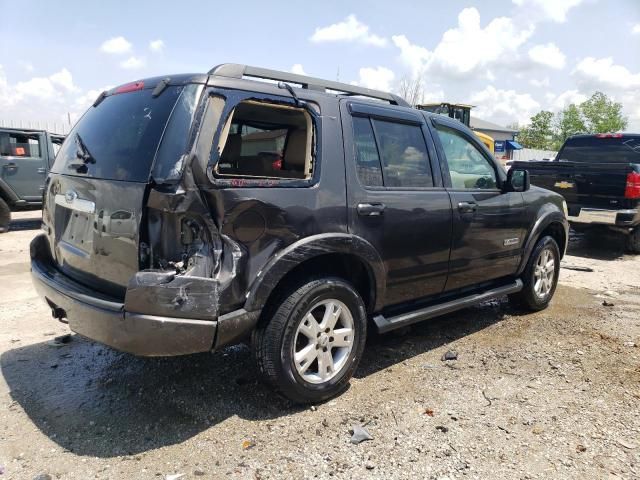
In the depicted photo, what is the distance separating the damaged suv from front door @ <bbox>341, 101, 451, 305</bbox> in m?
0.01

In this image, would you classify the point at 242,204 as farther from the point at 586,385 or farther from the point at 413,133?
the point at 586,385

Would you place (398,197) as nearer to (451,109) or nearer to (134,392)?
(134,392)

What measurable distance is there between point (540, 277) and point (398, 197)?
2.53m

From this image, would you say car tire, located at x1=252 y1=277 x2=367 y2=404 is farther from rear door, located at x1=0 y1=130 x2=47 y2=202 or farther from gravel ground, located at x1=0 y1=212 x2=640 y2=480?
rear door, located at x1=0 y1=130 x2=47 y2=202

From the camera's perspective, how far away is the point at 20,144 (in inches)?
409

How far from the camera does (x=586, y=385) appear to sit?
3607mm

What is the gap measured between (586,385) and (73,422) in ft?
11.2

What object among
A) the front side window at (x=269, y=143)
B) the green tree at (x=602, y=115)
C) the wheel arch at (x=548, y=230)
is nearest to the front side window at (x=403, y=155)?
the front side window at (x=269, y=143)

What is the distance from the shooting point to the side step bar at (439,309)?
360 cm

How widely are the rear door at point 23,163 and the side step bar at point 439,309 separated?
9.25 metres

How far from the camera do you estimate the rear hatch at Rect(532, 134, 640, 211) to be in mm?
8039

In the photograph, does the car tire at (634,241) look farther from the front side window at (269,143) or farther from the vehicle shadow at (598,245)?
the front side window at (269,143)

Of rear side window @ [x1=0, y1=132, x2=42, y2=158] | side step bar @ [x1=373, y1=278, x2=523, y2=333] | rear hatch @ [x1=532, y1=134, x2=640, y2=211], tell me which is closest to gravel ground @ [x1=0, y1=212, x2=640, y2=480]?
side step bar @ [x1=373, y1=278, x2=523, y2=333]

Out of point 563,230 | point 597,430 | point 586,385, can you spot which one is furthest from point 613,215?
point 597,430
